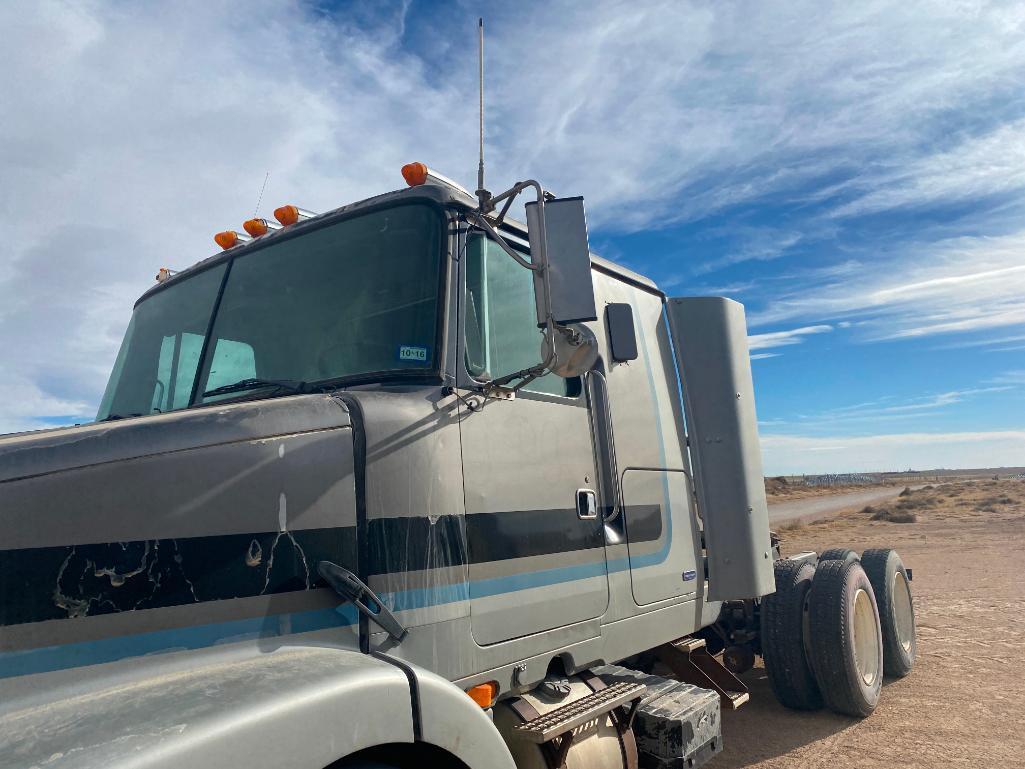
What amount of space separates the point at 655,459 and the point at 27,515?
3.11 metres

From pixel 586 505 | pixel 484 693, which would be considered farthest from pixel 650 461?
pixel 484 693

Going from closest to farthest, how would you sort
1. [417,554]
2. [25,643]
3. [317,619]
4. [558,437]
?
[25,643] → [317,619] → [417,554] → [558,437]

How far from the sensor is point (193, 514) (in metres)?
2.11

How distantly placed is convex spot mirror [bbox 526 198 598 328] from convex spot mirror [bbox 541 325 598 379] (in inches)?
2.0

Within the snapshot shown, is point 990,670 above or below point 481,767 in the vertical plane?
below

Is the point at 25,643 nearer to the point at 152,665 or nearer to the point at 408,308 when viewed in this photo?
the point at 152,665

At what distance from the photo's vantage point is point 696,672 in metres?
4.72

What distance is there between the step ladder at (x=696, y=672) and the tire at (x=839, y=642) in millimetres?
1102

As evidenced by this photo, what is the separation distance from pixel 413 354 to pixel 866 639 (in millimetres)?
4994

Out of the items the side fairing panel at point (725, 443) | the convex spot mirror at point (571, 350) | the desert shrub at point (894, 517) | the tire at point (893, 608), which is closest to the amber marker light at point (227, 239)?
the convex spot mirror at point (571, 350)

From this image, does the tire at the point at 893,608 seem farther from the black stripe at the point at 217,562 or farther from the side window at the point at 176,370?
the side window at the point at 176,370

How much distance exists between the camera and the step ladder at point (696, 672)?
4684mm

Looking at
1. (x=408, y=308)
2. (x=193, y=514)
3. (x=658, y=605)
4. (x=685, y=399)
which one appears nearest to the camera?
(x=193, y=514)

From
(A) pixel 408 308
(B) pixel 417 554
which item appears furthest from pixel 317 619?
(A) pixel 408 308
